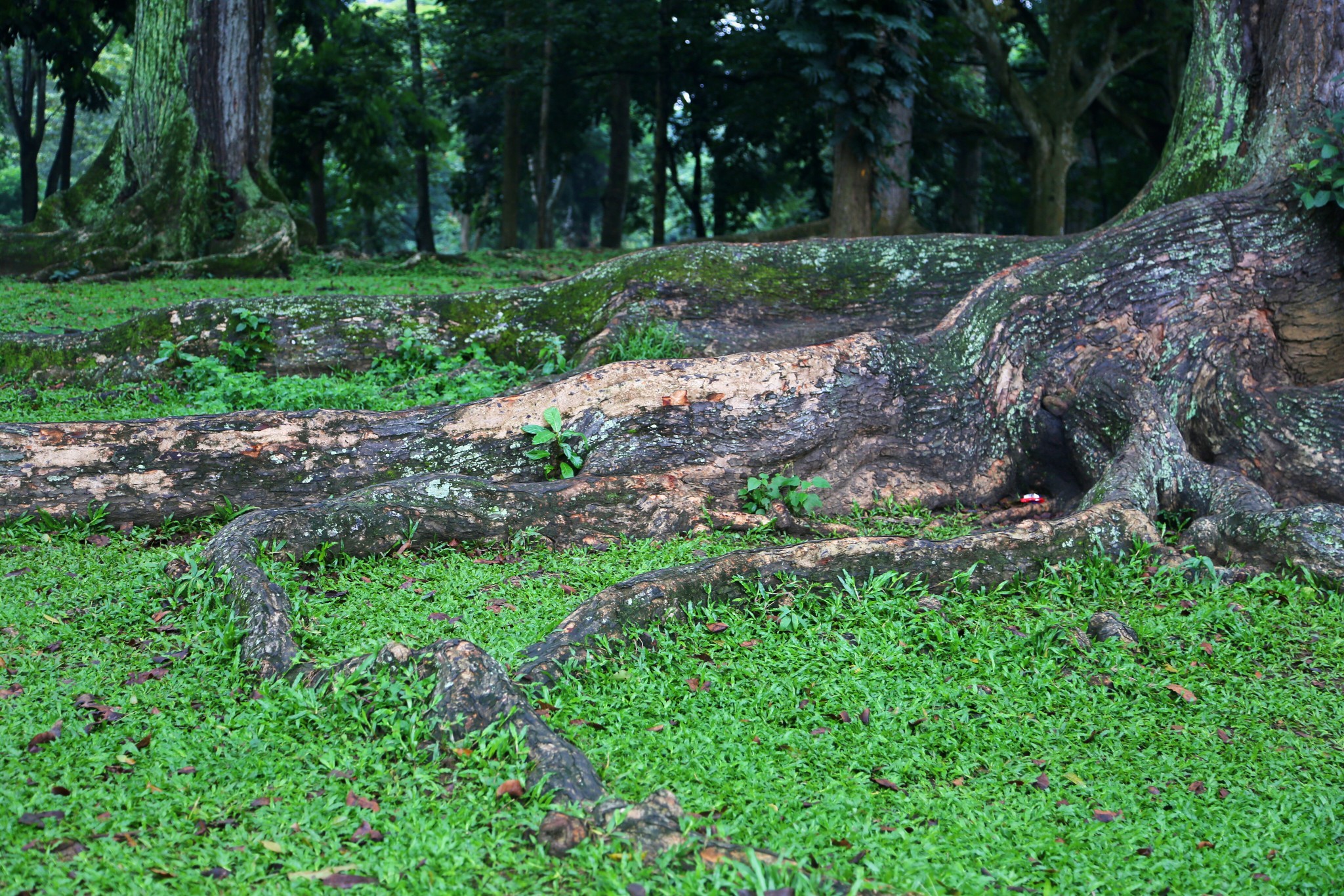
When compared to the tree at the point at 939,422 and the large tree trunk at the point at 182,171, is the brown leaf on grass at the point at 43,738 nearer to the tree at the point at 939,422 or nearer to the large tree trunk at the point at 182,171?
the tree at the point at 939,422

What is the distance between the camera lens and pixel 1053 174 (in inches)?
575

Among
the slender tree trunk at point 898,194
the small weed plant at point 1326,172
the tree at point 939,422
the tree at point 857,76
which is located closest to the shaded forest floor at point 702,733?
the tree at point 939,422

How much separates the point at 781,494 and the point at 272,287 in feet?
26.6

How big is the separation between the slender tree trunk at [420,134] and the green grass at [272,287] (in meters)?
6.25

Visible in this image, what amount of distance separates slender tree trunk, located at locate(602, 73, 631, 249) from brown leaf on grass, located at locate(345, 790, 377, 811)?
18.2 meters

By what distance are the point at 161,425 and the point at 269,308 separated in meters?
2.50

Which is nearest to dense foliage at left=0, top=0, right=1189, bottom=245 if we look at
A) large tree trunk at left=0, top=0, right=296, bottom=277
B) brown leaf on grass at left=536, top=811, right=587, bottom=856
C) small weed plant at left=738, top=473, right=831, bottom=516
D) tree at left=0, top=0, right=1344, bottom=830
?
large tree trunk at left=0, top=0, right=296, bottom=277

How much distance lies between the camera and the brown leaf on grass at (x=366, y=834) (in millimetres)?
2744

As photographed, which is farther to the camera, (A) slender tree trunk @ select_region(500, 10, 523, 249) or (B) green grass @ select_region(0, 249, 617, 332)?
(A) slender tree trunk @ select_region(500, 10, 523, 249)

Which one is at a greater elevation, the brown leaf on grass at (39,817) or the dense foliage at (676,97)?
the dense foliage at (676,97)

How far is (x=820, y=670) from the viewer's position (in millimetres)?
3906

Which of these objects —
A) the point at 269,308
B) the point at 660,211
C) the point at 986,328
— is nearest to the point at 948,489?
the point at 986,328

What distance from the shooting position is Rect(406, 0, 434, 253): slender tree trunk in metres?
21.5

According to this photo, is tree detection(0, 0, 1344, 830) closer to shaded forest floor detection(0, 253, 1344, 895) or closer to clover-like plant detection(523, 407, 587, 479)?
clover-like plant detection(523, 407, 587, 479)
